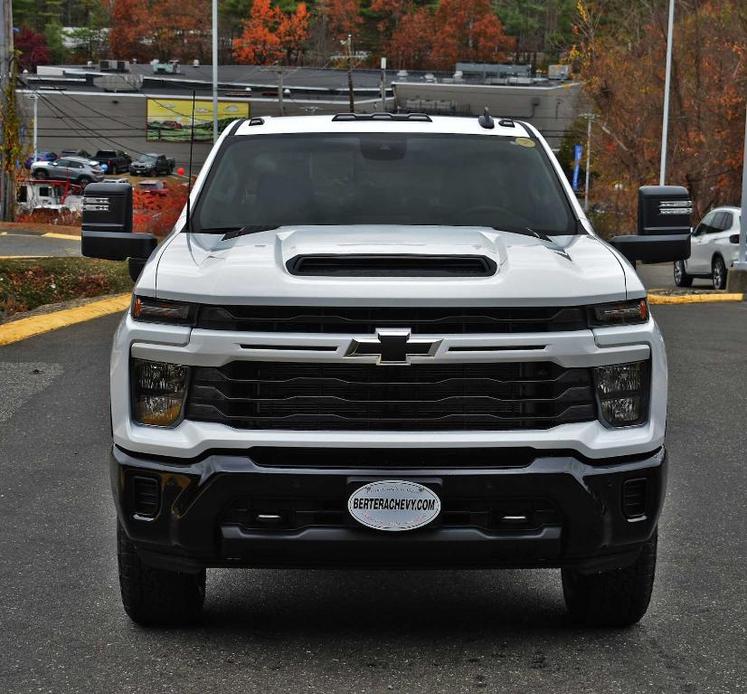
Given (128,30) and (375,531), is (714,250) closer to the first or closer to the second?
(375,531)

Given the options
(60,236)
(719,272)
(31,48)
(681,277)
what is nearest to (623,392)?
(719,272)

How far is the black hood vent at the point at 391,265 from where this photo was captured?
16.8ft

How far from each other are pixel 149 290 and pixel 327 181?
5.71 ft

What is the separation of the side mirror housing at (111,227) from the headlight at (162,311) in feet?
3.22

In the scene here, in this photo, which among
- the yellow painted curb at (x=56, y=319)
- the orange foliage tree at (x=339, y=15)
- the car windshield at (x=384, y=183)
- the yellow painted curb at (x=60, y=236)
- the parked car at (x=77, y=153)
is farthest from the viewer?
the orange foliage tree at (x=339, y=15)

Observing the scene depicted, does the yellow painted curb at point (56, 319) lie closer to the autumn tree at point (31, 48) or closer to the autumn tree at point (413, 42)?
the autumn tree at point (413, 42)

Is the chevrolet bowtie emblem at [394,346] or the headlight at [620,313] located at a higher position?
the headlight at [620,313]

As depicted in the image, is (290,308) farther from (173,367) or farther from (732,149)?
(732,149)

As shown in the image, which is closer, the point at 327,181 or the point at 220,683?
the point at 220,683

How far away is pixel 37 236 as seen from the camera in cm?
A: 3020

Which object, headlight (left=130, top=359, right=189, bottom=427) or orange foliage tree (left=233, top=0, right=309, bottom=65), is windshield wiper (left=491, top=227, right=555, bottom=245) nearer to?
headlight (left=130, top=359, right=189, bottom=427)

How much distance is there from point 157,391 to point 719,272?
80.9 feet

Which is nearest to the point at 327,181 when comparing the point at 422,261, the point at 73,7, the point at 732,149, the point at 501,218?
the point at 501,218

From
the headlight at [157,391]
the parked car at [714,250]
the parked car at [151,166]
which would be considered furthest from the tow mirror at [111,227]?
the parked car at [151,166]
